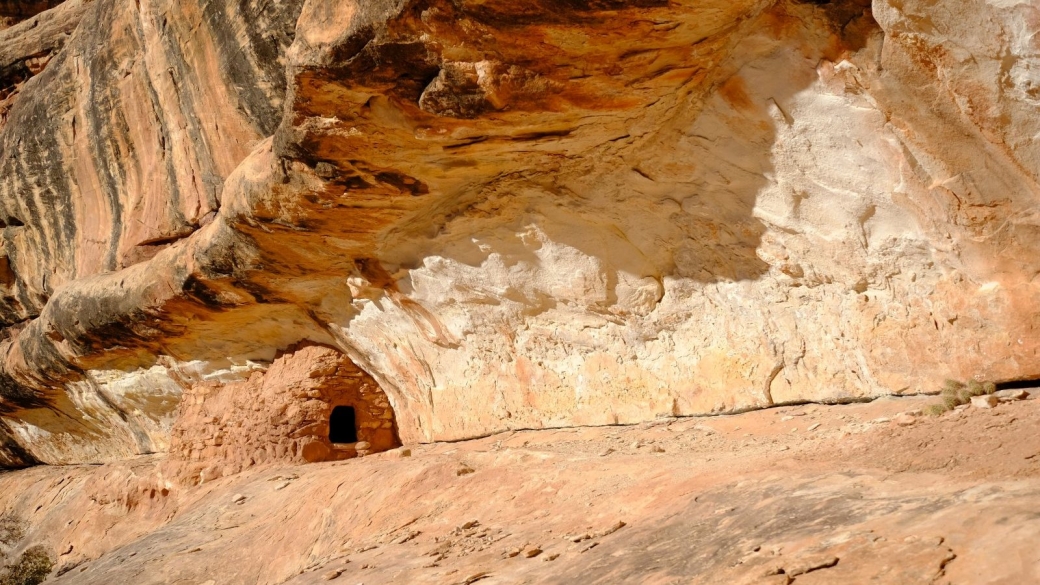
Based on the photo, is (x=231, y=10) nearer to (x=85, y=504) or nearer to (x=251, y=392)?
(x=251, y=392)

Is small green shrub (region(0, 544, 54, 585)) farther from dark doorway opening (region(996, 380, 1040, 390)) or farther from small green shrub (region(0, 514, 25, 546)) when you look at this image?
dark doorway opening (region(996, 380, 1040, 390))

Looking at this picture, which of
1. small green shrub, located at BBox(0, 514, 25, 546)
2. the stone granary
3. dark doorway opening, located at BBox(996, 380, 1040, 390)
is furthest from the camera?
small green shrub, located at BBox(0, 514, 25, 546)

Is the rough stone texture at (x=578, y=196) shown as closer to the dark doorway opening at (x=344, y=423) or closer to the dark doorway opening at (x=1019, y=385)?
the dark doorway opening at (x=1019, y=385)

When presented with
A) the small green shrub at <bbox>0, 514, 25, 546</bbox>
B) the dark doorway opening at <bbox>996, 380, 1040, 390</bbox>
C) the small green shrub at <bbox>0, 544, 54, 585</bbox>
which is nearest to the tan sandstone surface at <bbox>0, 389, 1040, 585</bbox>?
the dark doorway opening at <bbox>996, 380, 1040, 390</bbox>

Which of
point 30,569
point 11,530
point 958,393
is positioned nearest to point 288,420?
point 30,569

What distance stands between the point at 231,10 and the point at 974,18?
5217 millimetres

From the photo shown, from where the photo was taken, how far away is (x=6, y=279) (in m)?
11.5

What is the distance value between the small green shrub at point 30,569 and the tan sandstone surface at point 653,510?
1621 millimetres

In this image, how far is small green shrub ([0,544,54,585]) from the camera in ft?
30.1

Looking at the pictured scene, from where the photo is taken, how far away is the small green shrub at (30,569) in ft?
30.1

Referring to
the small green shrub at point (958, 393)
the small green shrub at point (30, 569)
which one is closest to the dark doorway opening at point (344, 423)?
the small green shrub at point (30, 569)

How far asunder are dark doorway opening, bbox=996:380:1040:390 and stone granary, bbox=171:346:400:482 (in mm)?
5684

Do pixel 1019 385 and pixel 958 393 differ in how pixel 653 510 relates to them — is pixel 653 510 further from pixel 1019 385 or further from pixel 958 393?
pixel 1019 385

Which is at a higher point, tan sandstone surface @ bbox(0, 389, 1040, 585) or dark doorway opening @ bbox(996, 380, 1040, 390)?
dark doorway opening @ bbox(996, 380, 1040, 390)
